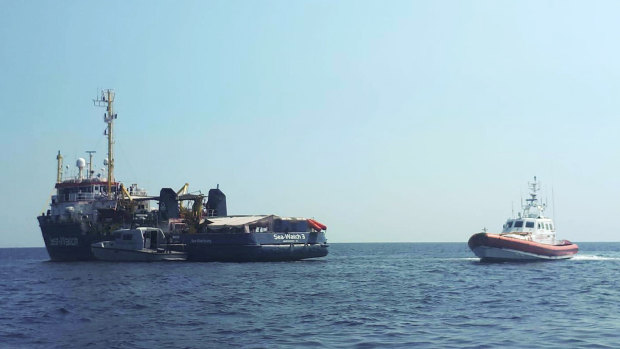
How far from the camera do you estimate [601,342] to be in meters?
20.6


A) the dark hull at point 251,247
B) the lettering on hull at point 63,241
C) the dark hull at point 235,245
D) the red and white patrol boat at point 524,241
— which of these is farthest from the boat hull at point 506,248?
the lettering on hull at point 63,241

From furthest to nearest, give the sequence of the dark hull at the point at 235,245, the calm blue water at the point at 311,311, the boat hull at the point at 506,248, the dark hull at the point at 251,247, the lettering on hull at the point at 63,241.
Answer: the lettering on hull at the point at 63,241
the dark hull at the point at 235,245
the dark hull at the point at 251,247
the boat hull at the point at 506,248
the calm blue water at the point at 311,311

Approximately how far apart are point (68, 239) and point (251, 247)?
24.3m

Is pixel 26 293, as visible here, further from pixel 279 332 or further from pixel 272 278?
pixel 279 332

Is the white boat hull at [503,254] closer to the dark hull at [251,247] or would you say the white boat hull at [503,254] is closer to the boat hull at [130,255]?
the dark hull at [251,247]

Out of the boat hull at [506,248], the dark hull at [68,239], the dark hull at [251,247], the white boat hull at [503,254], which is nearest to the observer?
the boat hull at [506,248]

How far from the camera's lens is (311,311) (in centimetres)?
2875

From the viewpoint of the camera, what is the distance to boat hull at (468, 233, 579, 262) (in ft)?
200

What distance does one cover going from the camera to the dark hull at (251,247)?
207 ft

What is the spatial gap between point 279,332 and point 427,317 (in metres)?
6.81

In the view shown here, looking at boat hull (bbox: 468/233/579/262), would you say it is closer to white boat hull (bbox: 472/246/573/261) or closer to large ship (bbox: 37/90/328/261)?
white boat hull (bbox: 472/246/573/261)

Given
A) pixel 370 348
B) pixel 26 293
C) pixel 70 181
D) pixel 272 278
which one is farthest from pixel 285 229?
pixel 370 348

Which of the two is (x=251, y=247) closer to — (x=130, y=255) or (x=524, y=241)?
(x=130, y=255)

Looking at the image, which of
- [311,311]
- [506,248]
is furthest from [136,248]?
[311,311]
